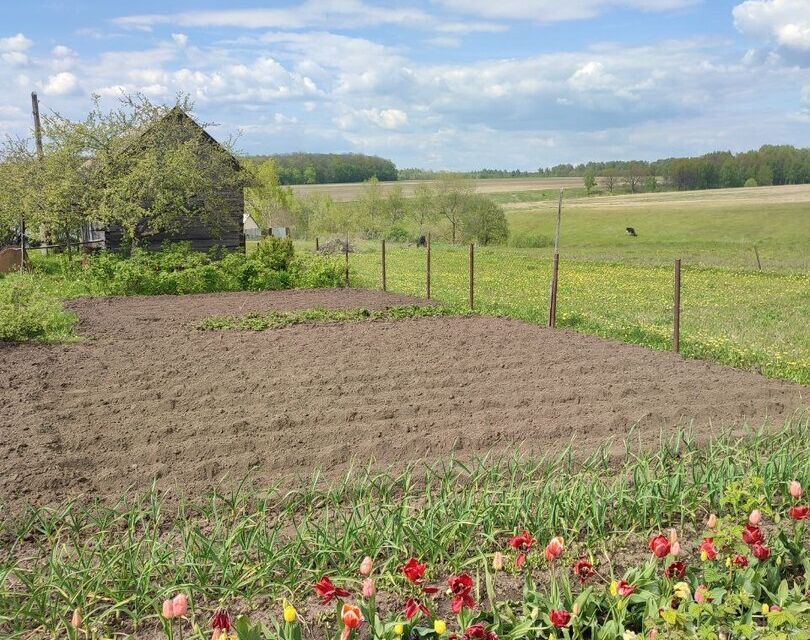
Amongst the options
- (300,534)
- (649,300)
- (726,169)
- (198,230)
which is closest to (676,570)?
(300,534)

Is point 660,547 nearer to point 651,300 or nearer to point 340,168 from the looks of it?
point 651,300

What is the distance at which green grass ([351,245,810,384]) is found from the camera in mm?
10734

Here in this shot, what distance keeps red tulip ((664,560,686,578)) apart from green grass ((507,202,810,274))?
35.4 metres

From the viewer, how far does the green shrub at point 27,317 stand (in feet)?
36.5

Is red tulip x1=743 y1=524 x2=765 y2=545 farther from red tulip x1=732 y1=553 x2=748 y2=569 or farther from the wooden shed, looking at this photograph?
the wooden shed

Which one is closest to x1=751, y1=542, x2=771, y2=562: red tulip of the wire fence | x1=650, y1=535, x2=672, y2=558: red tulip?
x1=650, y1=535, x2=672, y2=558: red tulip

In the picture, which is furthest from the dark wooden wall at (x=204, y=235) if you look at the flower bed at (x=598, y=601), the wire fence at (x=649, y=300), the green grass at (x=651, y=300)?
the flower bed at (x=598, y=601)

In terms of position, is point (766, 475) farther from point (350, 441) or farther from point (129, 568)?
point (129, 568)

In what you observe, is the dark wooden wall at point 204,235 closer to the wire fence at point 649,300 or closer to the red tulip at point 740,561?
the wire fence at point 649,300

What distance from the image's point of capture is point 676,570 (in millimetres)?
3244

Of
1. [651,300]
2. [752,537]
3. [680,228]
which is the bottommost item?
[651,300]

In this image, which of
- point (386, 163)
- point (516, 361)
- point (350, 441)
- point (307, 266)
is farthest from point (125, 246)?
point (386, 163)

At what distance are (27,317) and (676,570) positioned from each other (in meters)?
10.5

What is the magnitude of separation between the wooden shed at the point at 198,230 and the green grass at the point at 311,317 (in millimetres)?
10671
